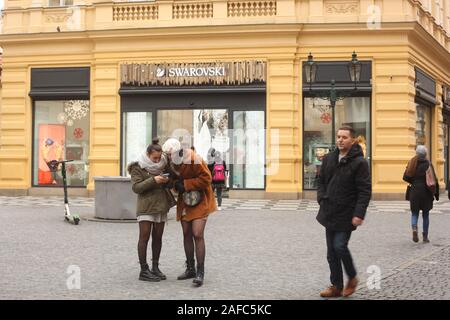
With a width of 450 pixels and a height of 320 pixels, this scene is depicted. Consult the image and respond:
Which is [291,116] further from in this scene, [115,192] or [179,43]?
[115,192]

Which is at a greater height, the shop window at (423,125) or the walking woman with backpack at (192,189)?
the shop window at (423,125)

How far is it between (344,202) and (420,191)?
5.39m

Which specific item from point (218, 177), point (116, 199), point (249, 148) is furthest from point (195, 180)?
point (249, 148)

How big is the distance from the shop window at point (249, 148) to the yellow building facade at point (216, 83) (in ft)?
0.17

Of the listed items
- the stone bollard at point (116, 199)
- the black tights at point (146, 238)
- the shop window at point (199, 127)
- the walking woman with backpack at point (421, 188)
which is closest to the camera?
the black tights at point (146, 238)

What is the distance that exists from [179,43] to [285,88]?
4131mm

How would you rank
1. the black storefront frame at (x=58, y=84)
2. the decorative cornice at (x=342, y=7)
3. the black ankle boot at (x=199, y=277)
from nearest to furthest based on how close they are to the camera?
the black ankle boot at (x=199, y=277) → the decorative cornice at (x=342, y=7) → the black storefront frame at (x=58, y=84)

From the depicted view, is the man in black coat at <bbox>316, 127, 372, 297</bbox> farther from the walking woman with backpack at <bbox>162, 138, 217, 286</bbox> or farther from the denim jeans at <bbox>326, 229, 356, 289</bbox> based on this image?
the walking woman with backpack at <bbox>162, 138, 217, 286</bbox>

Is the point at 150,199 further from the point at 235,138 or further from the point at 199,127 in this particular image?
the point at 199,127

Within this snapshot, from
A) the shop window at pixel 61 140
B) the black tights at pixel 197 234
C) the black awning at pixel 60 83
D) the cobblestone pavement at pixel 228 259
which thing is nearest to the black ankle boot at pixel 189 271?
the cobblestone pavement at pixel 228 259

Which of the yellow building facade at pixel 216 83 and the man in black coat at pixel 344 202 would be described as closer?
the man in black coat at pixel 344 202

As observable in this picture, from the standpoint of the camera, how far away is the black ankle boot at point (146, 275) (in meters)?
7.66

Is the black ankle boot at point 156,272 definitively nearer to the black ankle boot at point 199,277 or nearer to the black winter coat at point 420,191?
the black ankle boot at point 199,277

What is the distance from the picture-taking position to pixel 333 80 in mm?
20438
